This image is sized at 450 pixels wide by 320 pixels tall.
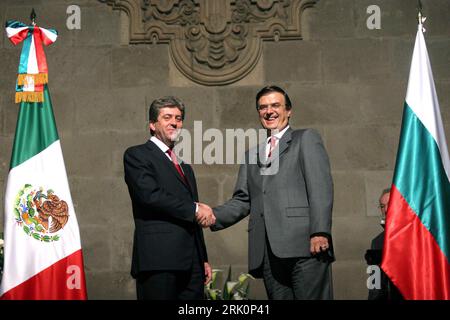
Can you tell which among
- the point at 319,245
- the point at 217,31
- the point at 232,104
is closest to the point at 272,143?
the point at 319,245

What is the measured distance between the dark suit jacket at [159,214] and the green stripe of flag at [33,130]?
3.27 ft

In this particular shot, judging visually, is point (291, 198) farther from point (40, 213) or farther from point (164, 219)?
point (40, 213)

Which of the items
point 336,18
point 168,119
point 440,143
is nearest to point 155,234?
point 168,119

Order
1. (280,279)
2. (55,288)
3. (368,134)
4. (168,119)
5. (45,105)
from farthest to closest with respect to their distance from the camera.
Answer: (368,134)
(45,105)
(55,288)
(168,119)
(280,279)

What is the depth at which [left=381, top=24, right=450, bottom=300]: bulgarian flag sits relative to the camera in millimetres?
4777

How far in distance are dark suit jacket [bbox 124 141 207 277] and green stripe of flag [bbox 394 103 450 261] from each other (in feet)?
4.73

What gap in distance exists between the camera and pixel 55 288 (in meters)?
5.17

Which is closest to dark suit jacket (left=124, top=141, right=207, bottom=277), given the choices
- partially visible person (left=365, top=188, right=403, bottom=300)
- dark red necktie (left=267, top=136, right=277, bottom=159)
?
dark red necktie (left=267, top=136, right=277, bottom=159)

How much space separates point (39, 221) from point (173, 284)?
4.31 feet

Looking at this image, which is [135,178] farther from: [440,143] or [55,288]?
[440,143]

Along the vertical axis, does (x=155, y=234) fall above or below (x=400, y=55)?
below

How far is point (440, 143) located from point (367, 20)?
1.93 meters

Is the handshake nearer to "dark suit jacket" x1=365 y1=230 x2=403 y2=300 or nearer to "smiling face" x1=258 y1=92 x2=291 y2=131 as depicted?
"smiling face" x1=258 y1=92 x2=291 y2=131

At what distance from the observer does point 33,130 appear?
5.50 m
